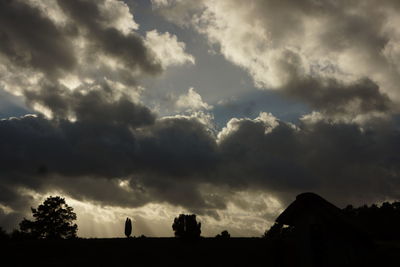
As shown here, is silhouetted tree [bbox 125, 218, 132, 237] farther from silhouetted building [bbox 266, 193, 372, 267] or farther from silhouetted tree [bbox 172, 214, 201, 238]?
silhouetted building [bbox 266, 193, 372, 267]

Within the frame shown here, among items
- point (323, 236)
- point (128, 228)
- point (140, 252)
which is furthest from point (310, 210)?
point (128, 228)

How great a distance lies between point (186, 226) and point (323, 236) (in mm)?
25180

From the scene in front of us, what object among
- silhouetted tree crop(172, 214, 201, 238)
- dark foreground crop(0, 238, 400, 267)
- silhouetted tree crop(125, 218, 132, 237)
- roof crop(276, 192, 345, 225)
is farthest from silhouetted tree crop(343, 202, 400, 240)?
silhouetted tree crop(125, 218, 132, 237)

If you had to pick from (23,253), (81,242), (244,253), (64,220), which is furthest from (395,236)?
(64,220)

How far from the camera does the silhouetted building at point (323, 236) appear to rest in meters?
22.8

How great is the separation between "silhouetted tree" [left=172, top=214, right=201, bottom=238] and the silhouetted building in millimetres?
22337

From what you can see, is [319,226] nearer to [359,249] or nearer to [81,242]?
[359,249]

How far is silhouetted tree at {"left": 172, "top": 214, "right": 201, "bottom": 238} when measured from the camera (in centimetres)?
4531

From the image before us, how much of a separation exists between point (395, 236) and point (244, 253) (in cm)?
1590

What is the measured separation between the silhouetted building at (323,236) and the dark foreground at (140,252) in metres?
7.25

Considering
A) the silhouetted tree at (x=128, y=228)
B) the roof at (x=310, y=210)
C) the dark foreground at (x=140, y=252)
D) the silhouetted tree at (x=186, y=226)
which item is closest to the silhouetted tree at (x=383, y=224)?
the dark foreground at (x=140, y=252)

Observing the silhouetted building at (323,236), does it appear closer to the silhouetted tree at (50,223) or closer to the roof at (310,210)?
the roof at (310,210)

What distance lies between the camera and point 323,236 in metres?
23.2

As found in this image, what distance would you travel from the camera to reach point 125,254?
39.6m
